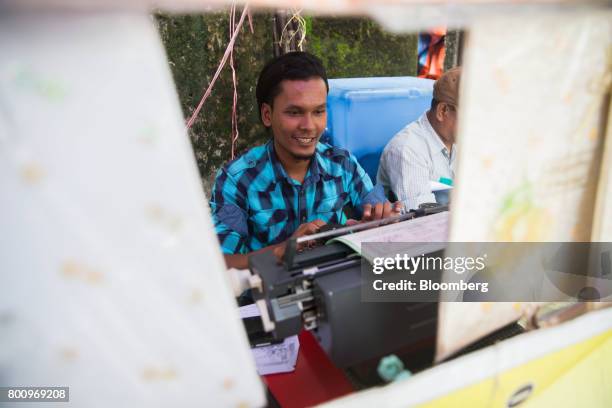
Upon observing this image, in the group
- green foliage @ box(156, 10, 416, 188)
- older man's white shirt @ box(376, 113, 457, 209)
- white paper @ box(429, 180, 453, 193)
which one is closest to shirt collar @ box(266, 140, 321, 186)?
older man's white shirt @ box(376, 113, 457, 209)

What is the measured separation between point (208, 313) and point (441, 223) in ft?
2.66

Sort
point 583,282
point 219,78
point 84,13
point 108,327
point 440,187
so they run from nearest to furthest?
point 84,13 < point 108,327 < point 583,282 < point 440,187 < point 219,78

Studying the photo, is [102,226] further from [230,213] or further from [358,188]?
[358,188]

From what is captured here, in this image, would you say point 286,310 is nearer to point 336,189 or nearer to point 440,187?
point 336,189

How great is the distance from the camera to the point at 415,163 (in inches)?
88.7

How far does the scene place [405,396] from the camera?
0.83 meters

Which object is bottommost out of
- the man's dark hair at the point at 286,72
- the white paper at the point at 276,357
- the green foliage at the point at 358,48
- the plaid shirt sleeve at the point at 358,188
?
the white paper at the point at 276,357

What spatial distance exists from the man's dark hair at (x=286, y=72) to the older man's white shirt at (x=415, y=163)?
0.70 m

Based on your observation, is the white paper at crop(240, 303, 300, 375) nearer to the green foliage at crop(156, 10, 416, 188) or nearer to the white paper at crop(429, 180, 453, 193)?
the white paper at crop(429, 180, 453, 193)

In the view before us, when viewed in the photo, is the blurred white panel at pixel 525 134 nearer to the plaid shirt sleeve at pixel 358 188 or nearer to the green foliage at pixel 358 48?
the plaid shirt sleeve at pixel 358 188

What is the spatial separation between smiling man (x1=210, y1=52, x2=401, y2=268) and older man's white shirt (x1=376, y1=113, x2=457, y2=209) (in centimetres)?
26

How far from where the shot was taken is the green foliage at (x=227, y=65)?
3404mm

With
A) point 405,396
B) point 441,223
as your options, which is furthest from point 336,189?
point 405,396

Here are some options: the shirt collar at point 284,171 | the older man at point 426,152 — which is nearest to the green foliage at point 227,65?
the older man at point 426,152
